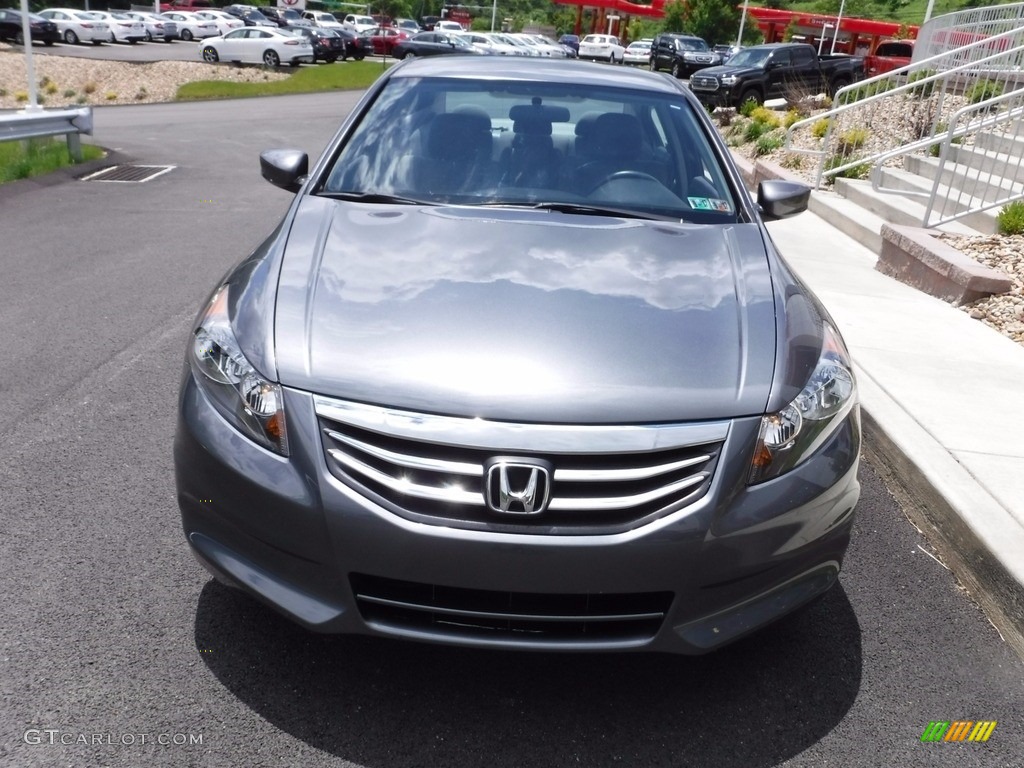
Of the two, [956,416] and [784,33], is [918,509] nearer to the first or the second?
[956,416]

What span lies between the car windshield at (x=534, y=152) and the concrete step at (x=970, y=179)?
564 centimetres

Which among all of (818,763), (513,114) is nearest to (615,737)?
(818,763)

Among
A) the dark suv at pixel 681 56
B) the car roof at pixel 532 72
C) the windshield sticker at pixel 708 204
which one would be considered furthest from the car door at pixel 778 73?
the windshield sticker at pixel 708 204

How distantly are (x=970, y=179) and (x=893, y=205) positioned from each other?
965mm

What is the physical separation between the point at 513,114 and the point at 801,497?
232 centimetres

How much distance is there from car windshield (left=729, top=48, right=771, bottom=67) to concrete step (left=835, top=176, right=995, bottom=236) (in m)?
14.5

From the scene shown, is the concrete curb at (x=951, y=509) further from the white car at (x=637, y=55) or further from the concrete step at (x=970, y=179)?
the white car at (x=637, y=55)

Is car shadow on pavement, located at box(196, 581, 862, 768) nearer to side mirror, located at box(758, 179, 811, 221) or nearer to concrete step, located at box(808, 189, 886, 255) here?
side mirror, located at box(758, 179, 811, 221)

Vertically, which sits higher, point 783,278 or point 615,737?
point 783,278

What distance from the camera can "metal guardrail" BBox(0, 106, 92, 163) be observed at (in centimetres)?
1078

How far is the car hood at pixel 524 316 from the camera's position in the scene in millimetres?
2467

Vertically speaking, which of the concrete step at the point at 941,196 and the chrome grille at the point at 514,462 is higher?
the chrome grille at the point at 514,462

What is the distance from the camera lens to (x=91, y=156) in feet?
42.3

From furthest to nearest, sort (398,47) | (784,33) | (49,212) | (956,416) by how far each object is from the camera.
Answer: (784,33)
(398,47)
(49,212)
(956,416)
